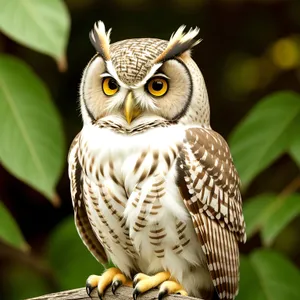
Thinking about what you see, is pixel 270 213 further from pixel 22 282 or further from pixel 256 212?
pixel 22 282

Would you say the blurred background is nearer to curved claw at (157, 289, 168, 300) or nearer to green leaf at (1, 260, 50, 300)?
green leaf at (1, 260, 50, 300)

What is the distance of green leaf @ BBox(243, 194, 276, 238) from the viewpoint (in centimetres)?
343

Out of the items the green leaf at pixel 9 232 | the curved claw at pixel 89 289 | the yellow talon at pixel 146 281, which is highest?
the yellow talon at pixel 146 281

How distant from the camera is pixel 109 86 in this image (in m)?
A: 2.48

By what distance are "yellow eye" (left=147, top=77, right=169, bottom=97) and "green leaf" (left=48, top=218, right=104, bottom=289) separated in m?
1.32

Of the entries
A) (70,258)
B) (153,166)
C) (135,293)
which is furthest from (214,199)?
(70,258)

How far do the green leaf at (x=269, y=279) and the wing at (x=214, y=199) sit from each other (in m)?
0.71

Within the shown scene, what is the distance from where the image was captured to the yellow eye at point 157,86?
2.45m

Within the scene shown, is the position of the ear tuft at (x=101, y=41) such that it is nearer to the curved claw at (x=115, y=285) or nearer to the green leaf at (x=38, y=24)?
the green leaf at (x=38, y=24)

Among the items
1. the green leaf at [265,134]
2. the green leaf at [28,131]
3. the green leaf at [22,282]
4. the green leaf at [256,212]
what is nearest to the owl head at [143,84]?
the green leaf at [28,131]

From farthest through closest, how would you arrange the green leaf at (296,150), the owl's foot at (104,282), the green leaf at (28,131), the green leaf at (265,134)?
the green leaf at (265,134) → the green leaf at (296,150) → the green leaf at (28,131) → the owl's foot at (104,282)

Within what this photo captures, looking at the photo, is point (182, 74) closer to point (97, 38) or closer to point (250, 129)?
point (97, 38)

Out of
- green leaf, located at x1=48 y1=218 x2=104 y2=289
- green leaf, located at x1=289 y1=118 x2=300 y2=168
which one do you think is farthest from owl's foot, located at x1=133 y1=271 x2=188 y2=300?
green leaf, located at x1=48 y1=218 x2=104 y2=289

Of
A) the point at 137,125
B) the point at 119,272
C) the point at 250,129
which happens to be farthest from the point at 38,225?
the point at 137,125
